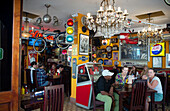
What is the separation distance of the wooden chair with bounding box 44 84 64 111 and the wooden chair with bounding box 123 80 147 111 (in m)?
1.72

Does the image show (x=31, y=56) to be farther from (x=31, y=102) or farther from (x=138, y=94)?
(x=138, y=94)

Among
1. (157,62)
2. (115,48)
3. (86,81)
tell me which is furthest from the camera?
(115,48)

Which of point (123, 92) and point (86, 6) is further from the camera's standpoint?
point (86, 6)

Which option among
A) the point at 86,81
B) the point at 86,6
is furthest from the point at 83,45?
the point at 86,81

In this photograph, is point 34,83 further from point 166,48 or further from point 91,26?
point 166,48

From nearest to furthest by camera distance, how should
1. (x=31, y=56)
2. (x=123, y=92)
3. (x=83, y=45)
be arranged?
(x=123, y=92)
(x=83, y=45)
(x=31, y=56)

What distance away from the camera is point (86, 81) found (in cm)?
453

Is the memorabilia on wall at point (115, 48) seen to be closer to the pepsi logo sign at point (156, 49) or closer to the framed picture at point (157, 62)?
the pepsi logo sign at point (156, 49)

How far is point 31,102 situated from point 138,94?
7.92 ft

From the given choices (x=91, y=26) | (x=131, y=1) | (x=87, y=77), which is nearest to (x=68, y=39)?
(x=91, y=26)

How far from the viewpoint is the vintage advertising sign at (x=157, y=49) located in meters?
7.68

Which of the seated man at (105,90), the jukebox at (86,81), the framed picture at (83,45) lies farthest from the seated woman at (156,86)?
the framed picture at (83,45)

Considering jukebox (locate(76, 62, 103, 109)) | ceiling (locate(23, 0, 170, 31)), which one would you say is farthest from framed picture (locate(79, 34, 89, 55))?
ceiling (locate(23, 0, 170, 31))

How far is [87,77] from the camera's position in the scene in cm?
449
